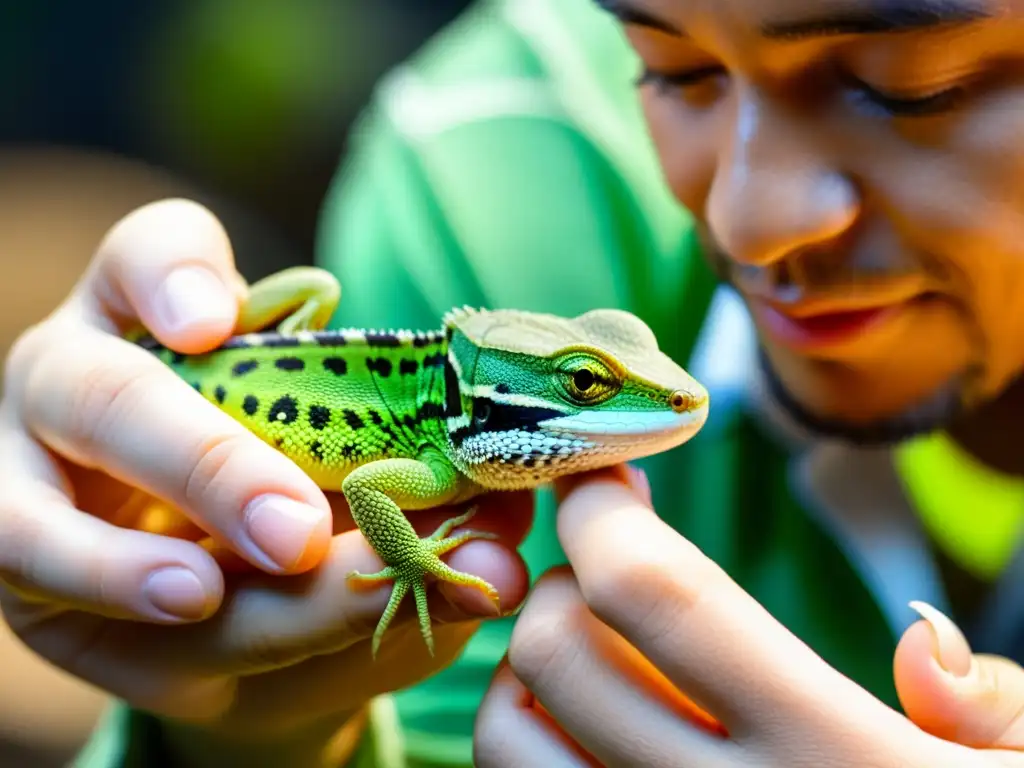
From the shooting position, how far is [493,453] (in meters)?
0.65

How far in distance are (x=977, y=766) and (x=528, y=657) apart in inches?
11.3

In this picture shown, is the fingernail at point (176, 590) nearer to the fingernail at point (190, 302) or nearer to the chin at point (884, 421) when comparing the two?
the fingernail at point (190, 302)

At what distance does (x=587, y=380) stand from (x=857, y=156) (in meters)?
0.27

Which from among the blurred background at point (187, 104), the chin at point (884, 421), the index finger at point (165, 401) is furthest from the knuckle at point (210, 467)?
the blurred background at point (187, 104)

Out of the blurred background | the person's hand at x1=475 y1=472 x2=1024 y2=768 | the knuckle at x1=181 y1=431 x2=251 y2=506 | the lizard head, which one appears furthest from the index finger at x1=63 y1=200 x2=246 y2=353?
the blurred background

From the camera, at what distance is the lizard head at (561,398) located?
2.02ft

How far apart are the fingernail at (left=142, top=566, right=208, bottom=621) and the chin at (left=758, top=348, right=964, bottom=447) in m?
0.61

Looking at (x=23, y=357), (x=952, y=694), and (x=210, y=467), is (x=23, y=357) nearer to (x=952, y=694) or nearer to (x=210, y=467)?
(x=210, y=467)

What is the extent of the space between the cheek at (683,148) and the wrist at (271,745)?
57 centimetres

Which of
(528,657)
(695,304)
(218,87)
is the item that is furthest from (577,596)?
(218,87)

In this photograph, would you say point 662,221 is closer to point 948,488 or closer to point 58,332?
point 948,488

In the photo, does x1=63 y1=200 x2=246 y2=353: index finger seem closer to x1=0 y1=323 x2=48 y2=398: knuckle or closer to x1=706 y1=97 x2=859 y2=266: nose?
x1=0 y1=323 x2=48 y2=398: knuckle

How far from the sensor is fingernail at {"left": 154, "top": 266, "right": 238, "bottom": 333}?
75 cm

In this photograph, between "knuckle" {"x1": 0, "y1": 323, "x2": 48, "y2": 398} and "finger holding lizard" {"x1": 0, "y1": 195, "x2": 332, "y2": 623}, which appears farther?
"knuckle" {"x1": 0, "y1": 323, "x2": 48, "y2": 398}
